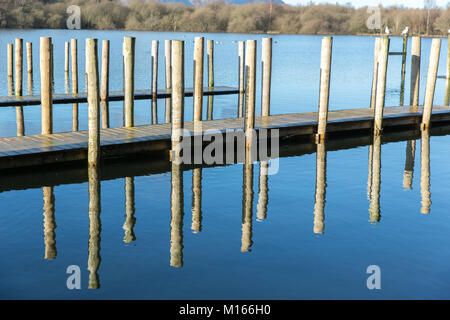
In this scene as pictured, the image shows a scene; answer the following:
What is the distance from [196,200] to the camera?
1102 centimetres

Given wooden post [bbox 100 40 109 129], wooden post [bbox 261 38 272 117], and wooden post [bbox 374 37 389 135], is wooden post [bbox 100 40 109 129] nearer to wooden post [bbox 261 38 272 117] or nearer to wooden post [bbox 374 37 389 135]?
wooden post [bbox 261 38 272 117]

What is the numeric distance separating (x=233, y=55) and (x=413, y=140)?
38182 millimetres

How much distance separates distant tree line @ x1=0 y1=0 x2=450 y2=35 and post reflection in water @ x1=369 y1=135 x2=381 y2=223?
70.4m

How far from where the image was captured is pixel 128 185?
11.8 metres

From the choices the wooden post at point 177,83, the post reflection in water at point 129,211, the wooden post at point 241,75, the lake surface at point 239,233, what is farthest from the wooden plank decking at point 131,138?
the wooden post at point 241,75

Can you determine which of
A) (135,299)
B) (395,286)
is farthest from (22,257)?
(395,286)

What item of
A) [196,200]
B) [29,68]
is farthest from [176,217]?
[29,68]

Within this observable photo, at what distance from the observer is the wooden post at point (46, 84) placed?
12812mm

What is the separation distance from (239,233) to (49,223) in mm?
2927

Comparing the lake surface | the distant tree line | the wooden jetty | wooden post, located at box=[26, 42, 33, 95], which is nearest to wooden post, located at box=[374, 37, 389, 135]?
the wooden jetty

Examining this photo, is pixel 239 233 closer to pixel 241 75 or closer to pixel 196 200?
pixel 196 200

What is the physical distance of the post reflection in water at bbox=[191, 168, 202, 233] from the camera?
9.61 meters

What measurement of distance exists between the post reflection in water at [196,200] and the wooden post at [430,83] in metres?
7.80

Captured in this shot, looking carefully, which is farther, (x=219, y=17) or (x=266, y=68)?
(x=219, y=17)
